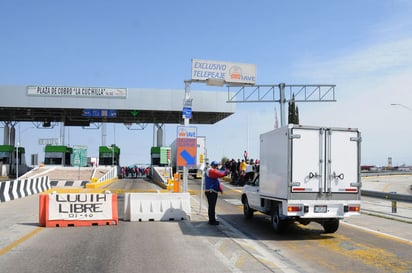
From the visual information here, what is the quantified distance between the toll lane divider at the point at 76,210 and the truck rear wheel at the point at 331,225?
18.3 ft

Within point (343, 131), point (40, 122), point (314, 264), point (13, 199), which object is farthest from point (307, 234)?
point (40, 122)

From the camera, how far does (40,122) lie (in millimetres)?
62719

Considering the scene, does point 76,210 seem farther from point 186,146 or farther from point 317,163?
point 317,163

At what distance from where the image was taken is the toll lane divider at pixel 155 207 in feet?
43.6

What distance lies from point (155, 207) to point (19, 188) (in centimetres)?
A: 1160

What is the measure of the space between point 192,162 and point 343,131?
6.38 metres

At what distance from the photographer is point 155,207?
44.4 feet

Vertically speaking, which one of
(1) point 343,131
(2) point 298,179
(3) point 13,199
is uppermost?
(1) point 343,131

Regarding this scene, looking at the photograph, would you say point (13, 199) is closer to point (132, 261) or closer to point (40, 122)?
point (132, 261)

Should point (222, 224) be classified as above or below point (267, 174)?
below

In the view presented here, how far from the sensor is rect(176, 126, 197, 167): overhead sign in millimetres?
15882

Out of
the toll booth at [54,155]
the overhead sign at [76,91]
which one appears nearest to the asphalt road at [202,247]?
the overhead sign at [76,91]

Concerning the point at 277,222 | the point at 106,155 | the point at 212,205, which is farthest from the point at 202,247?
the point at 106,155

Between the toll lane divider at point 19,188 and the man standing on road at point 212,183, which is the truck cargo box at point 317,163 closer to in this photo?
the man standing on road at point 212,183
